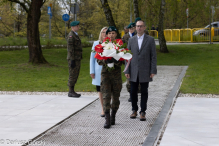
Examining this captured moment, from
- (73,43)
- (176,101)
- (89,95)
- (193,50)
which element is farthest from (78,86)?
(193,50)

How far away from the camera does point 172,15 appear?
A: 72.0 ft

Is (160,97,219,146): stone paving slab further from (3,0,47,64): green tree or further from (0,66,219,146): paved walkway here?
(3,0,47,64): green tree

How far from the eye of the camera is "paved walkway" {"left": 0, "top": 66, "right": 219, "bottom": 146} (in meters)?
5.53

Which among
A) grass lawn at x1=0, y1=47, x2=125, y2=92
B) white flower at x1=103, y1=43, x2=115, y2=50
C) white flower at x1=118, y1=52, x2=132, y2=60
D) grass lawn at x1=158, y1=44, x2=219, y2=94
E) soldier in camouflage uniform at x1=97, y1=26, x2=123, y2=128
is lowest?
grass lawn at x1=0, y1=47, x2=125, y2=92

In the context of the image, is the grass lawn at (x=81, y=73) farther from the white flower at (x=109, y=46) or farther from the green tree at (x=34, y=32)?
the white flower at (x=109, y=46)

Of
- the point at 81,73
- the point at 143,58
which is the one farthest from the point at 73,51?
the point at 81,73

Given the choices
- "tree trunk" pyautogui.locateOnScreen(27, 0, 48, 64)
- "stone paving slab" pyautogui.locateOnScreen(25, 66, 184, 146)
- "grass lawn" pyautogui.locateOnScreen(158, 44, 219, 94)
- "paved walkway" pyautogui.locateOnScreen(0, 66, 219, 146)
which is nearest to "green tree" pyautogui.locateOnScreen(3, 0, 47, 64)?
"tree trunk" pyautogui.locateOnScreen(27, 0, 48, 64)

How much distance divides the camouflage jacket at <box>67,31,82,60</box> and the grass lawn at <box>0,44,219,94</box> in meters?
1.87

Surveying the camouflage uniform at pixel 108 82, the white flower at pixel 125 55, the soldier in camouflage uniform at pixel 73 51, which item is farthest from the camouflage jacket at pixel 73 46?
the white flower at pixel 125 55

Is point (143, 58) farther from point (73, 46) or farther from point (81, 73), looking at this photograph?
point (81, 73)

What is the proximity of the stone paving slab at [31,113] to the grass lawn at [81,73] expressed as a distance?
168cm

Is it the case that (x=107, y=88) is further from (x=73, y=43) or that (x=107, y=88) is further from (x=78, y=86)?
(x=78, y=86)

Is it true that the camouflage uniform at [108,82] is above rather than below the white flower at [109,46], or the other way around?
below

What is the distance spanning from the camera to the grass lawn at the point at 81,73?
1134cm
